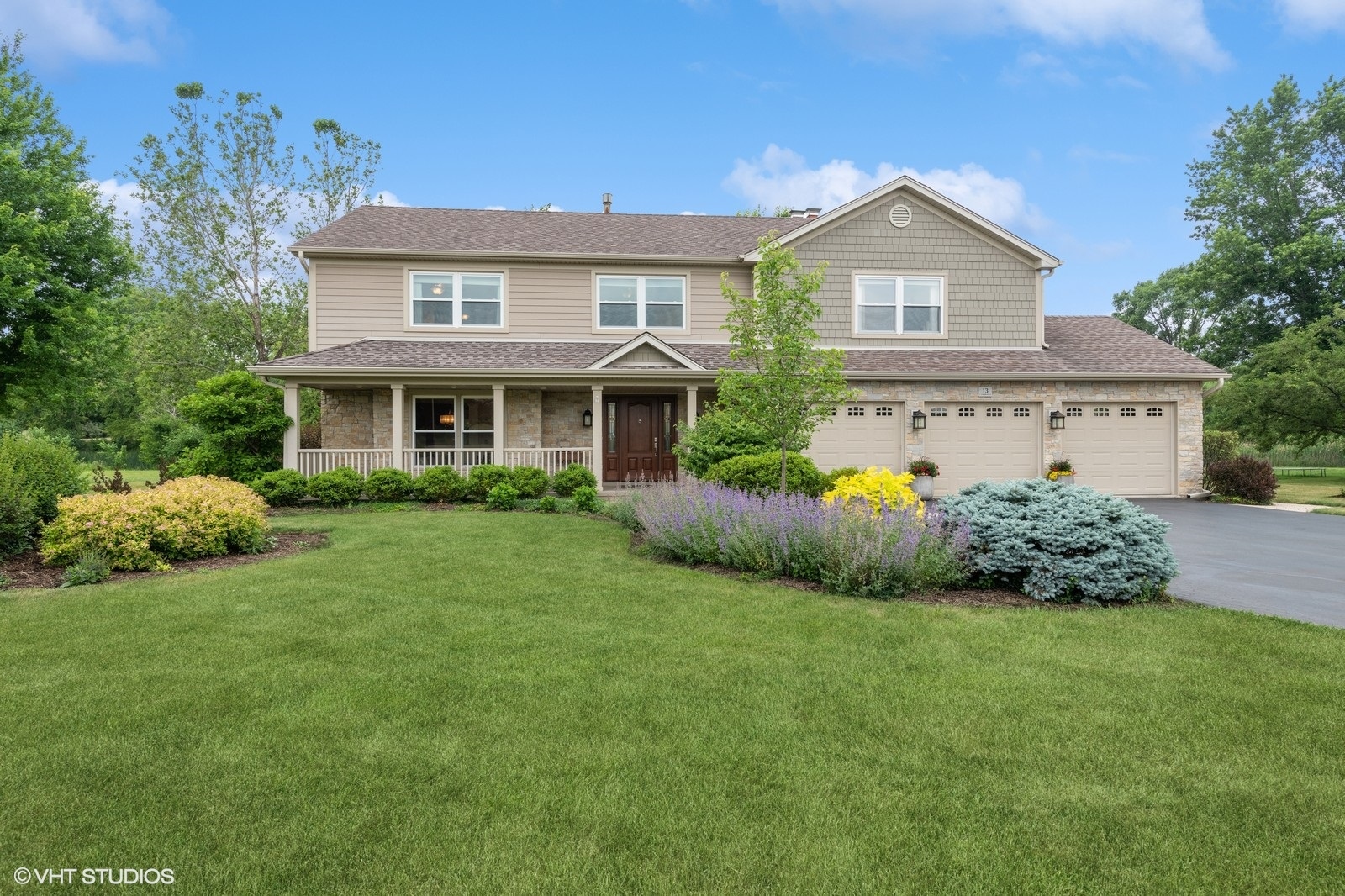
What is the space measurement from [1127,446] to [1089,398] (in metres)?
1.49

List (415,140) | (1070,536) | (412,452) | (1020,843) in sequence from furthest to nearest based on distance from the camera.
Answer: (415,140) < (412,452) < (1070,536) < (1020,843)

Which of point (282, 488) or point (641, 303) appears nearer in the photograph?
point (282, 488)

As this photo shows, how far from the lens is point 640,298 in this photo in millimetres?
16531

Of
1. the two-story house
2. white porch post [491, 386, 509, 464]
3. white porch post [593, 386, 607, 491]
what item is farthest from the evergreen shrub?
white porch post [593, 386, 607, 491]

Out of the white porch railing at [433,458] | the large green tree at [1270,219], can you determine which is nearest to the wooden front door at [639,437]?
the white porch railing at [433,458]

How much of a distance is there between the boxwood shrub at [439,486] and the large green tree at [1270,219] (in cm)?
3342

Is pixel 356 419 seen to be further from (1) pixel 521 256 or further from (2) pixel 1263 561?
(2) pixel 1263 561

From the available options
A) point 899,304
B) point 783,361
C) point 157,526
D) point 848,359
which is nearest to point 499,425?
point 157,526

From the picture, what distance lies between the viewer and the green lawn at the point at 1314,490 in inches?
619

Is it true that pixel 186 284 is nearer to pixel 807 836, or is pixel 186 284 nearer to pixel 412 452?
pixel 412 452

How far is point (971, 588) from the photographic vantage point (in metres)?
6.60

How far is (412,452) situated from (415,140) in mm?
13580

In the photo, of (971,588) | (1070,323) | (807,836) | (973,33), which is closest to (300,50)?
(973,33)

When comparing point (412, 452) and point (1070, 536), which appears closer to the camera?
point (1070, 536)
